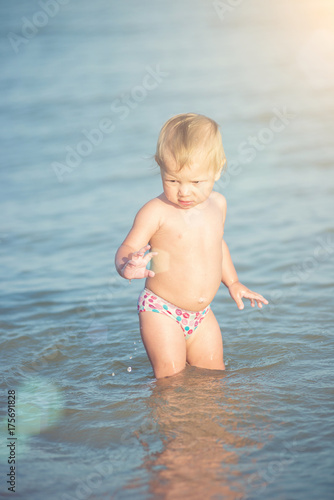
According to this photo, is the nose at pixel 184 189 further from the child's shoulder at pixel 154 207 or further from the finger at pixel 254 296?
the finger at pixel 254 296

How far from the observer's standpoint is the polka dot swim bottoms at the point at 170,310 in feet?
11.3

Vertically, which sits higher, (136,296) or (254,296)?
(254,296)

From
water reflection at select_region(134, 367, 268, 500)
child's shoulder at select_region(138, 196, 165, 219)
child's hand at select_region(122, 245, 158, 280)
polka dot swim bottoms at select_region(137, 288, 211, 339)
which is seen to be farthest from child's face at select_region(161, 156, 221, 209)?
water reflection at select_region(134, 367, 268, 500)

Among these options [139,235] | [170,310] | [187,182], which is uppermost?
[187,182]

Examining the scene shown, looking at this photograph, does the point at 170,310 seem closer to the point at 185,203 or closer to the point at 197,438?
the point at 185,203

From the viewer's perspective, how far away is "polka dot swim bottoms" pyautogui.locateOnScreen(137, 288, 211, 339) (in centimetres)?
343

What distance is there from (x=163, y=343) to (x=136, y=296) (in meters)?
1.88

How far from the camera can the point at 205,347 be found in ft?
11.8

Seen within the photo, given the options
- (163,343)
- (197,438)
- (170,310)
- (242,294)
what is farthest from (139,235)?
(197,438)

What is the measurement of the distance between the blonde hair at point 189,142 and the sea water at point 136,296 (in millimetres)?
1178

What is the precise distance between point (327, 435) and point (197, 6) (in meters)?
26.0

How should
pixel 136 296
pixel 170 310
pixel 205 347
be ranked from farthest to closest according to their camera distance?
pixel 136 296 < pixel 205 347 < pixel 170 310

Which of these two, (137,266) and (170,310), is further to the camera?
(170,310)

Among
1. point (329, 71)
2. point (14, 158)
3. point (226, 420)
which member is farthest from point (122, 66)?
point (226, 420)
